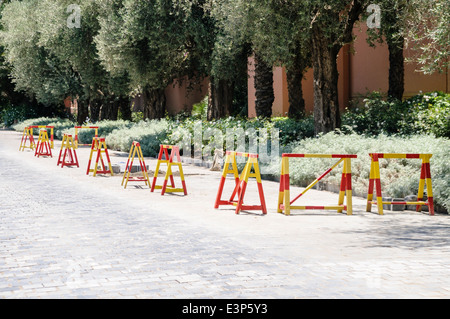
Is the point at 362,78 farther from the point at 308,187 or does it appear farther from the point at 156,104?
the point at 308,187

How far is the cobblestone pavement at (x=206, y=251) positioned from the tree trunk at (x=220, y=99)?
516 inches

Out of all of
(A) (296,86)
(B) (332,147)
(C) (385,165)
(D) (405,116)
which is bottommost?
(C) (385,165)

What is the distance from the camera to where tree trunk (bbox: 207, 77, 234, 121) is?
83.7 feet

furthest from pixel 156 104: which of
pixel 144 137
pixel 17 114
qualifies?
pixel 17 114

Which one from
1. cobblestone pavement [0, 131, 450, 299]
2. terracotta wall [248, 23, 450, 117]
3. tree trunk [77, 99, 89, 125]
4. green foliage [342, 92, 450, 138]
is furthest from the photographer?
tree trunk [77, 99, 89, 125]

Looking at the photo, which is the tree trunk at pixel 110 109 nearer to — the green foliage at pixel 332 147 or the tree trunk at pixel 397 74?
the green foliage at pixel 332 147

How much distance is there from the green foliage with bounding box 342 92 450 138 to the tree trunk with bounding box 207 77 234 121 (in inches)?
247

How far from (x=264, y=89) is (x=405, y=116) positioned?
6158mm

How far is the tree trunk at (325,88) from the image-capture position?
1759 centimetres

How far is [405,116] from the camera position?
60.8 feet

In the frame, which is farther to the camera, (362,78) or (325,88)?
(362,78)

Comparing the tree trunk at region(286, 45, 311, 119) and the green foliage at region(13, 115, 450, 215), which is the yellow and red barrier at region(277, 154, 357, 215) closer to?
the green foliage at region(13, 115, 450, 215)

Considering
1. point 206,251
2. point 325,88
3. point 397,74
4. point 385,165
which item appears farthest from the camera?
point 397,74

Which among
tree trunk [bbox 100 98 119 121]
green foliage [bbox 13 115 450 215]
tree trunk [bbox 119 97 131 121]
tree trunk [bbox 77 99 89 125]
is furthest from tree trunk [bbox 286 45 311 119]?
tree trunk [bbox 77 99 89 125]
